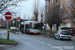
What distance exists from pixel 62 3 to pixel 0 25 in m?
56.5

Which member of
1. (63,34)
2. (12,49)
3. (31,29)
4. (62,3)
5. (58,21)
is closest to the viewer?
(12,49)

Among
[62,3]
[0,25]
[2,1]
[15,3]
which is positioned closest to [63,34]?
[15,3]

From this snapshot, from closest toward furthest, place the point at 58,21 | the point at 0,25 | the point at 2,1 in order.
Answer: the point at 2,1
the point at 58,21
the point at 0,25

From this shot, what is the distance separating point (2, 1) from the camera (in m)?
13.1

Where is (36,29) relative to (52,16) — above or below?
below

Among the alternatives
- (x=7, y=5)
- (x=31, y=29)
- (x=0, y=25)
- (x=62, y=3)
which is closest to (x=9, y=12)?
(x=7, y=5)

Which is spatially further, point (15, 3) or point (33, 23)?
point (33, 23)

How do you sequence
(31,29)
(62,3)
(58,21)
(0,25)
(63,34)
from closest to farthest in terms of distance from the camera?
(63,34), (58,21), (31,29), (62,3), (0,25)

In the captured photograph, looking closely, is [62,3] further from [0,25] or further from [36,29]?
[0,25]

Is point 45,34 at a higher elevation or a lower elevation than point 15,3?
lower

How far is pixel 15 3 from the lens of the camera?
13680 millimetres

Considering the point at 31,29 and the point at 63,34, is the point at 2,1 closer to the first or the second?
the point at 63,34

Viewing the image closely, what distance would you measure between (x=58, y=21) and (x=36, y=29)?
630 centimetres

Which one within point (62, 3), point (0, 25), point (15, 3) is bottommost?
point (0, 25)
